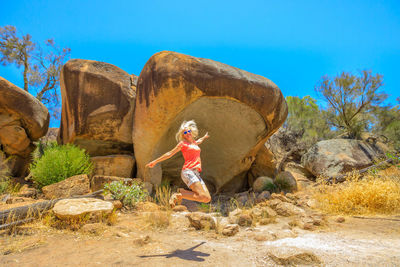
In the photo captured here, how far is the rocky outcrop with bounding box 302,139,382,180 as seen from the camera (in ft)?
33.1

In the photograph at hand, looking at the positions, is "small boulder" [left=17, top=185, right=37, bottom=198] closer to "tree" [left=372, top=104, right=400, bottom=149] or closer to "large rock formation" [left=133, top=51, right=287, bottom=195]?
"large rock formation" [left=133, top=51, right=287, bottom=195]

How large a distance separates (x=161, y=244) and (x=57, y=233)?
197 centimetres

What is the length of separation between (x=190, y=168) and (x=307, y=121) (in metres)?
16.2

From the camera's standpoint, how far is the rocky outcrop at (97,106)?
797 centimetres

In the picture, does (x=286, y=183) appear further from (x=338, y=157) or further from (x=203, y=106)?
(x=203, y=106)

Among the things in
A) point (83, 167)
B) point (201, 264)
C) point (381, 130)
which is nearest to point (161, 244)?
point (201, 264)

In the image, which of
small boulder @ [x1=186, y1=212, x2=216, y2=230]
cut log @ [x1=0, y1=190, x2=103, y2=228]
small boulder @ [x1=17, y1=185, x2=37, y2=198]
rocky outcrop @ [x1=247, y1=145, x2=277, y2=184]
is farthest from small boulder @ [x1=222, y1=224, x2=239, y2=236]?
rocky outcrop @ [x1=247, y1=145, x2=277, y2=184]

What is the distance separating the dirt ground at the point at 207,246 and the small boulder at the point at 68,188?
184cm

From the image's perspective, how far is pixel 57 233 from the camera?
4531 mm

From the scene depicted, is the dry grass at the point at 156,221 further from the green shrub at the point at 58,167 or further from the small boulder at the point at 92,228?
the green shrub at the point at 58,167

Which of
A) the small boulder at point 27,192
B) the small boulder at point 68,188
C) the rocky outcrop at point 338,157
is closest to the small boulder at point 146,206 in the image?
the small boulder at point 68,188

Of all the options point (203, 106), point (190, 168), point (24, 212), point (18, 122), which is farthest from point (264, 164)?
point (18, 122)

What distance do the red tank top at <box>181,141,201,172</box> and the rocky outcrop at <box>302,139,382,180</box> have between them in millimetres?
7645

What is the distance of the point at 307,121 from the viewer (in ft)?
59.4
